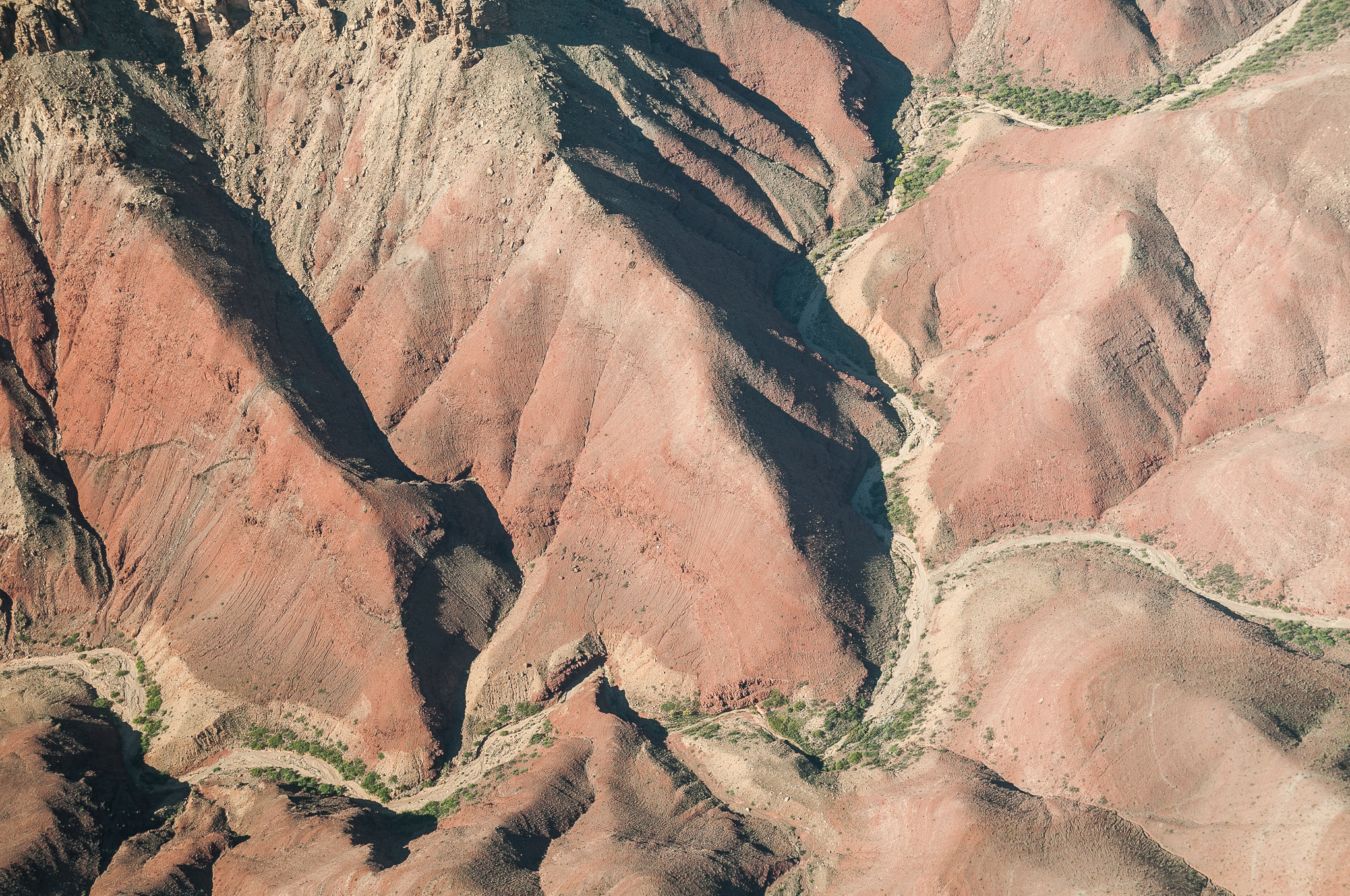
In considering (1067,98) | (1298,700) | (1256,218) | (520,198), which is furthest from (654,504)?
(1067,98)

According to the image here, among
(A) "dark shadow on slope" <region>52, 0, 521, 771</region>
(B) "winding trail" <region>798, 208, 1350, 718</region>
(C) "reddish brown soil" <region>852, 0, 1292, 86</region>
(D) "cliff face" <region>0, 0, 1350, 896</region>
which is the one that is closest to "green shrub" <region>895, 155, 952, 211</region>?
(D) "cliff face" <region>0, 0, 1350, 896</region>

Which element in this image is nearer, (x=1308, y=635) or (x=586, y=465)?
(x=1308, y=635)

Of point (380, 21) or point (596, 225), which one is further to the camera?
point (380, 21)

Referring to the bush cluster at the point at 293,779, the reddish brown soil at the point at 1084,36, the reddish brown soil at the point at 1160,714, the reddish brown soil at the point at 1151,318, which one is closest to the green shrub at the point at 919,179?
the reddish brown soil at the point at 1151,318

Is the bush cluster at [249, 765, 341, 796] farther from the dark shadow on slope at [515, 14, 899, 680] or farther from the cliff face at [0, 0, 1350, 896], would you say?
the dark shadow on slope at [515, 14, 899, 680]

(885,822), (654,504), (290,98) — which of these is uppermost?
(290,98)

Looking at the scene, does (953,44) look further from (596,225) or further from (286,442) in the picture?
(286,442)

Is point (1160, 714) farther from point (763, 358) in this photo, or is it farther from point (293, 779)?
point (293, 779)

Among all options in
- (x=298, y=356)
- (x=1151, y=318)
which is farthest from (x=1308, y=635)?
(x=298, y=356)
